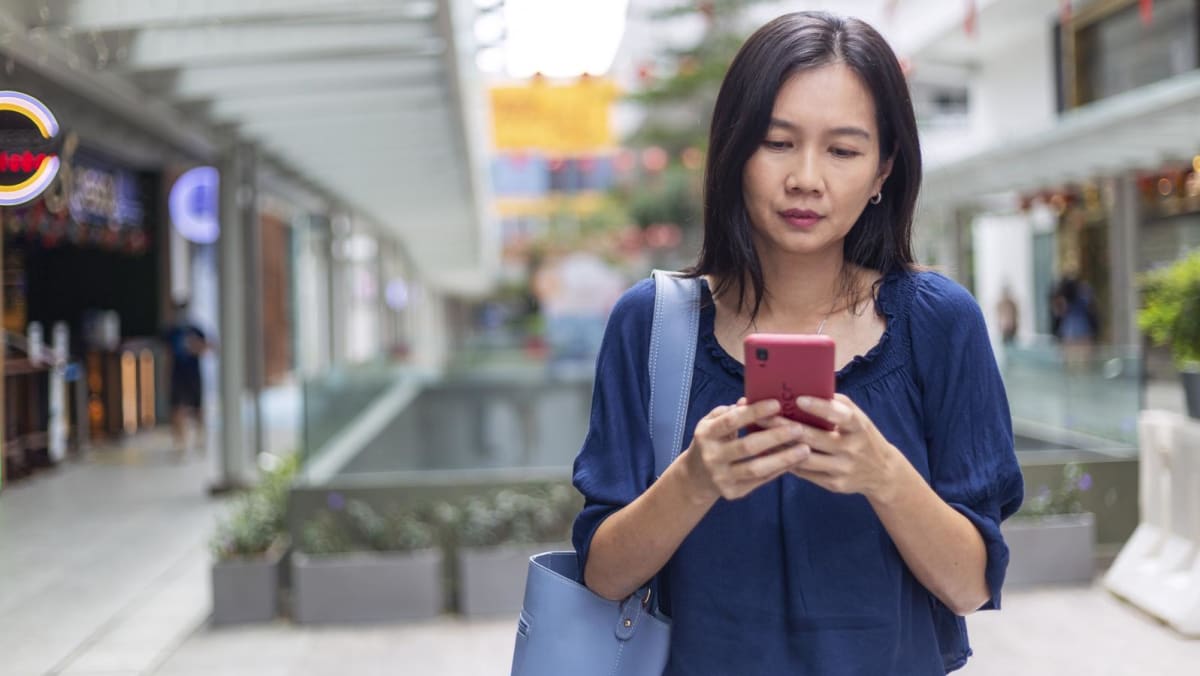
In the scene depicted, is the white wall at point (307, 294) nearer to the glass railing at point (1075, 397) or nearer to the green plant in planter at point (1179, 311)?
the glass railing at point (1075, 397)

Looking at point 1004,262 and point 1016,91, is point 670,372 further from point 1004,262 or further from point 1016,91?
point 1004,262

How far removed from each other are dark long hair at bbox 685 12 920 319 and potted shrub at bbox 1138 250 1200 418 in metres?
4.27

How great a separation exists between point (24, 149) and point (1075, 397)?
6307 millimetres

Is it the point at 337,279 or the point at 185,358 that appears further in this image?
the point at 337,279

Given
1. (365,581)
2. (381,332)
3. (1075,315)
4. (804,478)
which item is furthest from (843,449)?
(381,332)

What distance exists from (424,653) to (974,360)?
424 cm

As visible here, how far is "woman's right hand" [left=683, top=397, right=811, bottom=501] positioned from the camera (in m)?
1.13

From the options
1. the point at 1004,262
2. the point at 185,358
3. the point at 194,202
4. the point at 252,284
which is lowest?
the point at 185,358

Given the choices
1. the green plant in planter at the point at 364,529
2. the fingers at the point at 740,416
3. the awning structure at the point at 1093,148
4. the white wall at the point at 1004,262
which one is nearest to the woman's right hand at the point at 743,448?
the fingers at the point at 740,416

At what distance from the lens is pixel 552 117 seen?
28500mm

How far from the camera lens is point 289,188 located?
46.5ft

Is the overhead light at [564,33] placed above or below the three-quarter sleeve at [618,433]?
above

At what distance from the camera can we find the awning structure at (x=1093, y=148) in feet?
39.3

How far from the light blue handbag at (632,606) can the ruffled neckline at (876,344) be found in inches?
0.7
